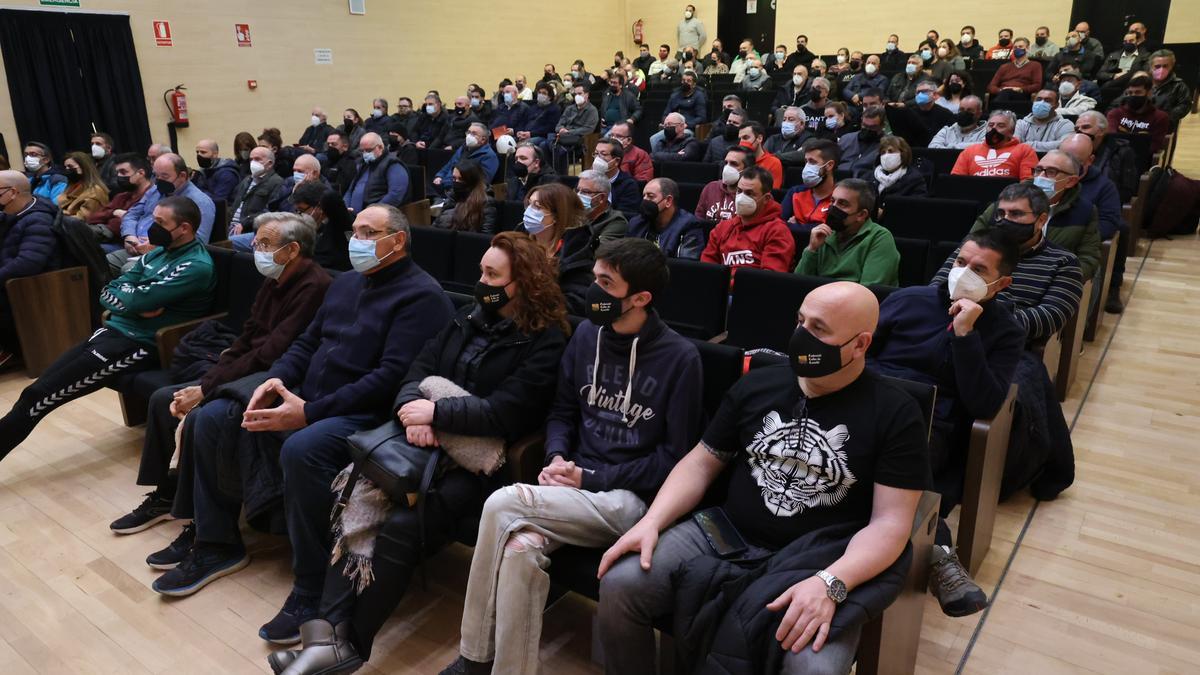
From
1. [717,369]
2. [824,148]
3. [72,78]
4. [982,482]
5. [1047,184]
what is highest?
[72,78]

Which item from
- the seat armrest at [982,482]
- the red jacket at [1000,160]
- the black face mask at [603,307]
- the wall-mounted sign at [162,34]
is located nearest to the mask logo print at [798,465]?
the black face mask at [603,307]

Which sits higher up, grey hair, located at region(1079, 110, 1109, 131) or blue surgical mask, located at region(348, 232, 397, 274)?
grey hair, located at region(1079, 110, 1109, 131)

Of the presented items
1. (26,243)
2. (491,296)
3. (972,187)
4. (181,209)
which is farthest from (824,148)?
(26,243)

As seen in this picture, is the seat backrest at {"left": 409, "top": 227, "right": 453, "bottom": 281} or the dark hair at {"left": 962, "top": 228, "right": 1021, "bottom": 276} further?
the seat backrest at {"left": 409, "top": 227, "right": 453, "bottom": 281}

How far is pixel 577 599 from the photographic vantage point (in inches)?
99.3

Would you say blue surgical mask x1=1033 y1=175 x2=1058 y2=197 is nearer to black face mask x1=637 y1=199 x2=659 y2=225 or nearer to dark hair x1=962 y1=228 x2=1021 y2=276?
dark hair x1=962 y1=228 x2=1021 y2=276

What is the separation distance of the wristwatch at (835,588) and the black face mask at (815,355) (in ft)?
1.41

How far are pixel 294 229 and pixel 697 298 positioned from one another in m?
1.61

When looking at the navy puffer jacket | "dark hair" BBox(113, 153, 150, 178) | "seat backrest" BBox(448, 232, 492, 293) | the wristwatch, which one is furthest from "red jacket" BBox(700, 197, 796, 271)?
"dark hair" BBox(113, 153, 150, 178)

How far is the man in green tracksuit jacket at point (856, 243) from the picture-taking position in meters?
3.26

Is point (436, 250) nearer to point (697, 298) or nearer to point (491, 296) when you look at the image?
point (697, 298)

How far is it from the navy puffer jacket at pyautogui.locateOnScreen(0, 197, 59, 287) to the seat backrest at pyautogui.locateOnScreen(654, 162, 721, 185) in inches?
156

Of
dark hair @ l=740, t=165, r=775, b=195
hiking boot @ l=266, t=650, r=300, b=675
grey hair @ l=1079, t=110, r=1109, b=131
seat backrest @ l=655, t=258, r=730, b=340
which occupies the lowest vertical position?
hiking boot @ l=266, t=650, r=300, b=675

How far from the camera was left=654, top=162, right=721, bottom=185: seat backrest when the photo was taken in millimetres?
5805
